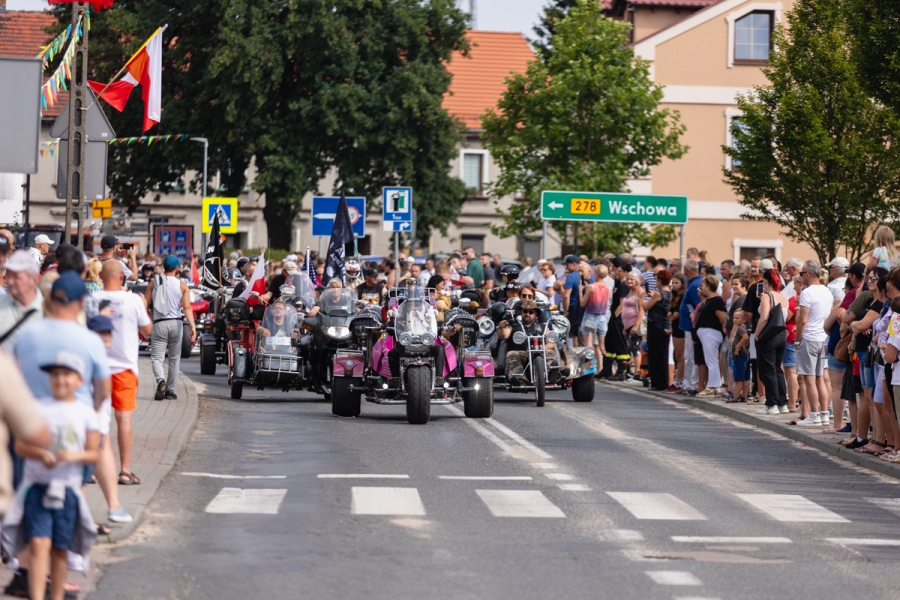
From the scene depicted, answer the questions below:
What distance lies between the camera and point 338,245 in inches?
1019

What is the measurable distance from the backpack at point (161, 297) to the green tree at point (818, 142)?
19031mm

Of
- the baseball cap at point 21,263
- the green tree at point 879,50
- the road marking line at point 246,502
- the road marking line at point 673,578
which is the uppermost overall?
the green tree at point 879,50

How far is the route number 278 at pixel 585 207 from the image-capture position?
103 ft

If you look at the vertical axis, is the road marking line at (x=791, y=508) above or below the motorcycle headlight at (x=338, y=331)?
below

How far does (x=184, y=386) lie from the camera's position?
2072 centimetres

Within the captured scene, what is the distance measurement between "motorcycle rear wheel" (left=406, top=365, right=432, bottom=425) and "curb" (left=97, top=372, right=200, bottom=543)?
2370 mm

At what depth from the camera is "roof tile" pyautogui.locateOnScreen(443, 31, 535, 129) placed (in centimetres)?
6881

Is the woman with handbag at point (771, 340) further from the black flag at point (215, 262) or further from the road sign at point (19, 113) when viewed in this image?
the black flag at point (215, 262)

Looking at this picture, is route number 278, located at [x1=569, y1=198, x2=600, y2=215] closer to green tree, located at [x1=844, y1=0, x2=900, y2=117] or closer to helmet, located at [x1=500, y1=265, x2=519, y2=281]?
helmet, located at [x1=500, y1=265, x2=519, y2=281]

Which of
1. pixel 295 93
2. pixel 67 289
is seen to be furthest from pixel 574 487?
pixel 295 93

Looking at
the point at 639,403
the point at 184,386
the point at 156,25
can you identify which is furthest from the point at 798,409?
the point at 156,25

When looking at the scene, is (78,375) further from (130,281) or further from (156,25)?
(156,25)

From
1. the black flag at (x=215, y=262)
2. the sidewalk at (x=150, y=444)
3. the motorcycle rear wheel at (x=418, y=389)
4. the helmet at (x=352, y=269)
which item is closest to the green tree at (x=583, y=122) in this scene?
the black flag at (x=215, y=262)

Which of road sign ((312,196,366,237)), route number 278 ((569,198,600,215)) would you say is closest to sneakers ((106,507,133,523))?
road sign ((312,196,366,237))
